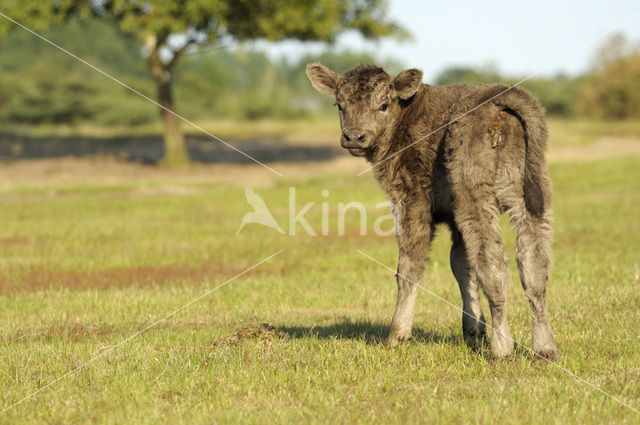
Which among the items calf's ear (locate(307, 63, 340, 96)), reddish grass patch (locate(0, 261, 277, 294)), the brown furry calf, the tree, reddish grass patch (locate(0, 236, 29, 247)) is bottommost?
reddish grass patch (locate(0, 261, 277, 294))

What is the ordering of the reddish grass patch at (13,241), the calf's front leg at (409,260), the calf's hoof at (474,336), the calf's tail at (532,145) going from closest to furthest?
the calf's tail at (532,145) → the calf's front leg at (409,260) → the calf's hoof at (474,336) → the reddish grass patch at (13,241)

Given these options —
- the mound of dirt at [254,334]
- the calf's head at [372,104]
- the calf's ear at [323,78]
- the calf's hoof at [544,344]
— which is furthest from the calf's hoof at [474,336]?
the calf's ear at [323,78]

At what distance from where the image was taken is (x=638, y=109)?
5394 cm

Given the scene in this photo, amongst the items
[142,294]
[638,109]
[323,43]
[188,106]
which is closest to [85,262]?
[142,294]

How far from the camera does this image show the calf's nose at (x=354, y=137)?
6637 mm

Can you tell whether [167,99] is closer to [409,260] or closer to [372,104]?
[372,104]

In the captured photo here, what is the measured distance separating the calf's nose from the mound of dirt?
6.44 ft

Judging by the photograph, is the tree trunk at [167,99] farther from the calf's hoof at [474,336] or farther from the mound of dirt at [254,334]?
the calf's hoof at [474,336]

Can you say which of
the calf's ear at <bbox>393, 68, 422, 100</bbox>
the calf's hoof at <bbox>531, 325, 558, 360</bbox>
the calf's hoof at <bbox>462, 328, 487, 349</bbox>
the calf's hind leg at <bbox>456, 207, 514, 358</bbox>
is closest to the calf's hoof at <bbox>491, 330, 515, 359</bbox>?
the calf's hind leg at <bbox>456, 207, 514, 358</bbox>

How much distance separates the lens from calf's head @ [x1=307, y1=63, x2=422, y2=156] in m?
6.70

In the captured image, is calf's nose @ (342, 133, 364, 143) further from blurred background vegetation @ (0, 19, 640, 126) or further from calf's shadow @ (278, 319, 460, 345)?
blurred background vegetation @ (0, 19, 640, 126)

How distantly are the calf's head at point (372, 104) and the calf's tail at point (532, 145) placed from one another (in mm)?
942

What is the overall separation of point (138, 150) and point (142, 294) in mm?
27019

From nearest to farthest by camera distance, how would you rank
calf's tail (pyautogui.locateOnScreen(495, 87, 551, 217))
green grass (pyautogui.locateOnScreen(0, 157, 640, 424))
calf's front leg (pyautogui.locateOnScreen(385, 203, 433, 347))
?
green grass (pyautogui.locateOnScreen(0, 157, 640, 424)), calf's tail (pyautogui.locateOnScreen(495, 87, 551, 217)), calf's front leg (pyautogui.locateOnScreen(385, 203, 433, 347))
